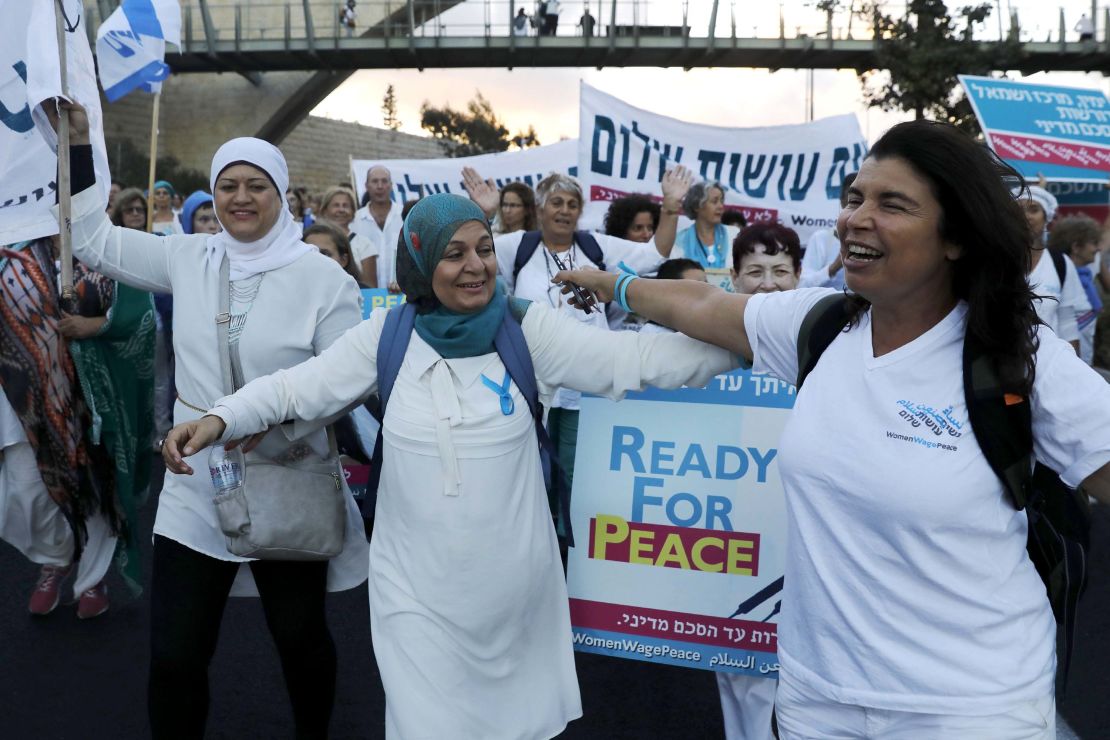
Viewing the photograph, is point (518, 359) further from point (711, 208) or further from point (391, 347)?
point (711, 208)

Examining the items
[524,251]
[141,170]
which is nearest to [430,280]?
[524,251]

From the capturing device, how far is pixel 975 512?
1715 mm

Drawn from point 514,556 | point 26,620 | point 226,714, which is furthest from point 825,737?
point 26,620

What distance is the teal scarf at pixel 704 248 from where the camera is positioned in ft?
21.1

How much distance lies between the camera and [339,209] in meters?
8.65

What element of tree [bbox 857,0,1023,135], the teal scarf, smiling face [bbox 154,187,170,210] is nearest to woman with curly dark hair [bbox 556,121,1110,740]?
the teal scarf

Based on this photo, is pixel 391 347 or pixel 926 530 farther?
pixel 391 347

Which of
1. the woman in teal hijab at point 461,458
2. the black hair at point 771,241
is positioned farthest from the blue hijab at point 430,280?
the black hair at point 771,241

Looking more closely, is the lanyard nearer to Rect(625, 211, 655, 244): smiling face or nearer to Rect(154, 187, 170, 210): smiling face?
Rect(625, 211, 655, 244): smiling face

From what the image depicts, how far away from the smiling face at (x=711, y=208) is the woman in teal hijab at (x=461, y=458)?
13.2 ft

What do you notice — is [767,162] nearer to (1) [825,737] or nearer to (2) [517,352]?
(2) [517,352]

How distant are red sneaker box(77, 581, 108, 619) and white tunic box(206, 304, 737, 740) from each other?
254 cm

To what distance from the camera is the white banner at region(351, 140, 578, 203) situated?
10484 mm

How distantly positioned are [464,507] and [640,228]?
4.13 metres
